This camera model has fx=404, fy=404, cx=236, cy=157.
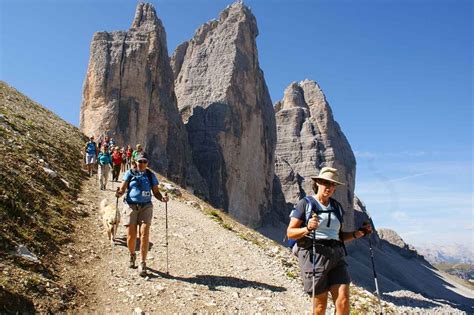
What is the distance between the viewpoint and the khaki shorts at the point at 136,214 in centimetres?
1052

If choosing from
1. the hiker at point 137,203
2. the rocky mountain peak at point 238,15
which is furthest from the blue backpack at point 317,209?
the rocky mountain peak at point 238,15

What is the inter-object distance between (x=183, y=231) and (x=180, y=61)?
9749cm

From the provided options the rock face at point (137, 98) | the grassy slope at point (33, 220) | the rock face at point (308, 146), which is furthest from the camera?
the rock face at point (308, 146)

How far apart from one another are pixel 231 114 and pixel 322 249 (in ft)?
260

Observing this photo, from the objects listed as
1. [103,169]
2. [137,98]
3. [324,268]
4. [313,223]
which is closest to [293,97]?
[137,98]

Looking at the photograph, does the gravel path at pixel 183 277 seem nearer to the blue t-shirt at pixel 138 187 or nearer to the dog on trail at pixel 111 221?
the dog on trail at pixel 111 221

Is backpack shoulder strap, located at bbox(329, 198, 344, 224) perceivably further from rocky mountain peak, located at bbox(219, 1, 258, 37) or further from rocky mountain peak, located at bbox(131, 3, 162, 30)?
rocky mountain peak, located at bbox(219, 1, 258, 37)

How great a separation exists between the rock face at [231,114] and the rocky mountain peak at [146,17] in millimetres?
18614

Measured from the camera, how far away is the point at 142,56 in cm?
6606

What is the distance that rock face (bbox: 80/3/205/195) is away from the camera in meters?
61.4

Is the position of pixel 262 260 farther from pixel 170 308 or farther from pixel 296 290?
pixel 170 308

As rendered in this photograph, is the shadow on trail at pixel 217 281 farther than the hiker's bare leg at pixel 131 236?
Yes

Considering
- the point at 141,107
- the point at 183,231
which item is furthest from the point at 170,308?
the point at 141,107

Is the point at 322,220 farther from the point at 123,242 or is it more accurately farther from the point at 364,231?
the point at 123,242
